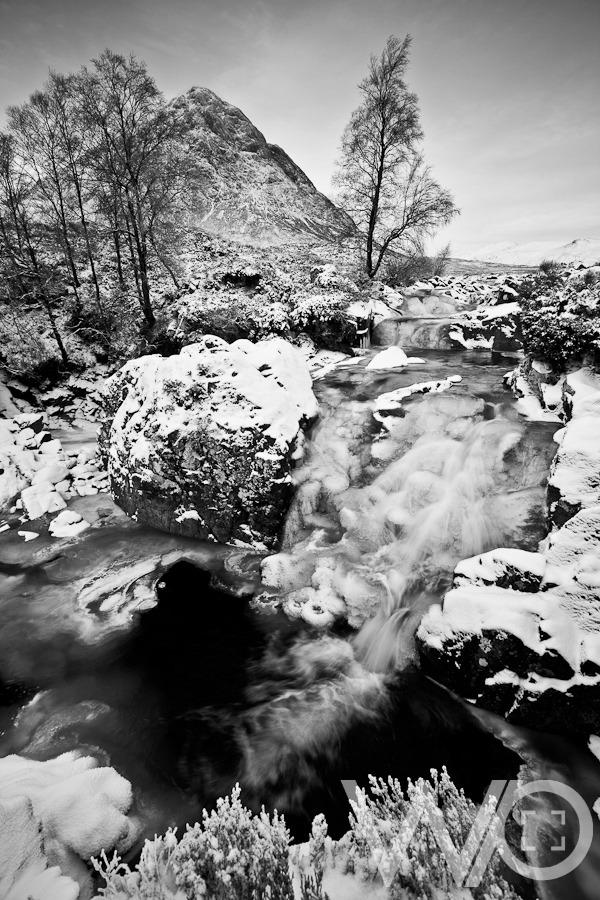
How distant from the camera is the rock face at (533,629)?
12.3 ft

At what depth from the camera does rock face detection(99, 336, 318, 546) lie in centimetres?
704

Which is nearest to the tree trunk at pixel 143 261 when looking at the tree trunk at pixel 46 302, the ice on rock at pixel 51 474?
the tree trunk at pixel 46 302

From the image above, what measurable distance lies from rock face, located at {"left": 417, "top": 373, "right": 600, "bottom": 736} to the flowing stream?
33 cm

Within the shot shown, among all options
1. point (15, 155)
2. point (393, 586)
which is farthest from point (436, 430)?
point (15, 155)

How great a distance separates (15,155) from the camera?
12.0 meters

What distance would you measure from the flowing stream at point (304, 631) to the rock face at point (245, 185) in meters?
16.3

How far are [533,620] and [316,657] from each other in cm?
285

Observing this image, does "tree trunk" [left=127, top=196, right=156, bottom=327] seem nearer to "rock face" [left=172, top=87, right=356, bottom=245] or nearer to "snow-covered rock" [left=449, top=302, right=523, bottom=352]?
"rock face" [left=172, top=87, right=356, bottom=245]

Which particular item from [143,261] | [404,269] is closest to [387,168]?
[404,269]

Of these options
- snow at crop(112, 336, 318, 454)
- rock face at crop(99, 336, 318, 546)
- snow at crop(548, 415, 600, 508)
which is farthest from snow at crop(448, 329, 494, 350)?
snow at crop(548, 415, 600, 508)

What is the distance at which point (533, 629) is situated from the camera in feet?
12.9

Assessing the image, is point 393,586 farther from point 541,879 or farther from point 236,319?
point 236,319

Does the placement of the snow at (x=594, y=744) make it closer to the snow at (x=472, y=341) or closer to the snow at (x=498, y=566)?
the snow at (x=498, y=566)

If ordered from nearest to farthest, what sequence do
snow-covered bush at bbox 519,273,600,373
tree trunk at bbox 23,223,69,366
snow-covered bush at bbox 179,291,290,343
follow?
1. snow-covered bush at bbox 519,273,600,373
2. tree trunk at bbox 23,223,69,366
3. snow-covered bush at bbox 179,291,290,343
